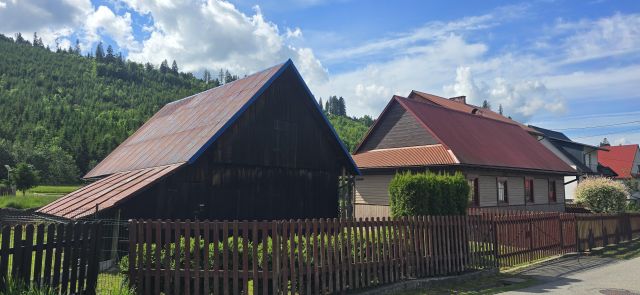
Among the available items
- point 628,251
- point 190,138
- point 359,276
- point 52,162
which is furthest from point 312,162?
point 52,162

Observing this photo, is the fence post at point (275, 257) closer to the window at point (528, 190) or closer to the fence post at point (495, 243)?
the fence post at point (495, 243)

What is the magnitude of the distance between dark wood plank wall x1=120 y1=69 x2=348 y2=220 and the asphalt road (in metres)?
7.67

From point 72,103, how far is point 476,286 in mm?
144263

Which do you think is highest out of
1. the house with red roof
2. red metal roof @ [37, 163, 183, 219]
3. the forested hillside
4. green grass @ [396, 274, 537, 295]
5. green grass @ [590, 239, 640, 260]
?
the forested hillside

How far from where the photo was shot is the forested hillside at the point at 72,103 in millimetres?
78688

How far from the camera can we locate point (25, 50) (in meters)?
169

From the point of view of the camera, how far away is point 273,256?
8.44 meters

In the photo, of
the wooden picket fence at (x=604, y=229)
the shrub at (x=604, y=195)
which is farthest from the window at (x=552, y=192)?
the wooden picket fence at (x=604, y=229)

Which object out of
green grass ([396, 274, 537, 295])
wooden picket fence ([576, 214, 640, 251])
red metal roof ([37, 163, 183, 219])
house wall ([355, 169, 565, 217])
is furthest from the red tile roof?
red metal roof ([37, 163, 183, 219])

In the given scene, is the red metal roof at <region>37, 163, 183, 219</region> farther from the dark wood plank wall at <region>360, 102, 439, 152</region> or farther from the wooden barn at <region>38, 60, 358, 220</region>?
the dark wood plank wall at <region>360, 102, 439, 152</region>

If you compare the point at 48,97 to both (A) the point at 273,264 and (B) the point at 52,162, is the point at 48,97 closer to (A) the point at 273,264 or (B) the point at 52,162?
(B) the point at 52,162

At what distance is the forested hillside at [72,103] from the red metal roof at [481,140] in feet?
213

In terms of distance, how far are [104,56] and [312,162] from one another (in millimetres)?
192308

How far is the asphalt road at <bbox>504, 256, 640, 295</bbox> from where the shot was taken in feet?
33.4
